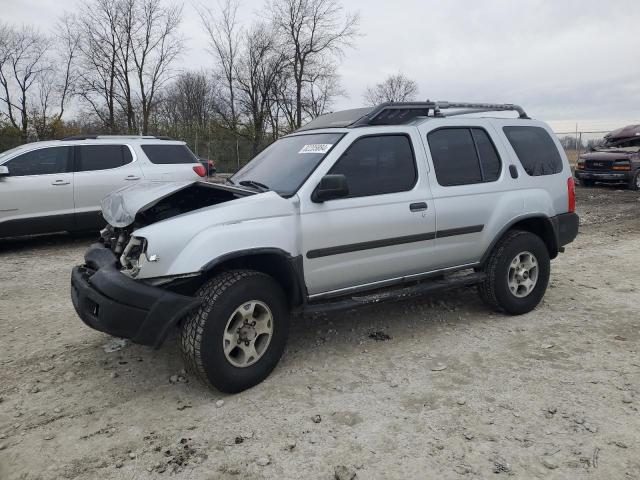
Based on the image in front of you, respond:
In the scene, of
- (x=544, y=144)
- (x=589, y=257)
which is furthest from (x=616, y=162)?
(x=544, y=144)

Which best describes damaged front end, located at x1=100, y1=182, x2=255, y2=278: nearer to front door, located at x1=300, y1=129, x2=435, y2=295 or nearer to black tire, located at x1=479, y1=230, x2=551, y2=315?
front door, located at x1=300, y1=129, x2=435, y2=295

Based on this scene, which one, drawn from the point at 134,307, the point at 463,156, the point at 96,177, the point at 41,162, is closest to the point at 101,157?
the point at 96,177

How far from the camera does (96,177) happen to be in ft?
25.3

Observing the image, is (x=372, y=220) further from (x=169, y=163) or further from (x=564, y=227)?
(x=169, y=163)

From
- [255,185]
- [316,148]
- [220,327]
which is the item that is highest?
[316,148]

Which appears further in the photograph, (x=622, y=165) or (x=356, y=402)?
(x=622, y=165)

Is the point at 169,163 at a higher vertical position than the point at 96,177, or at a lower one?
higher

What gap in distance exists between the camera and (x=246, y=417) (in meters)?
2.96

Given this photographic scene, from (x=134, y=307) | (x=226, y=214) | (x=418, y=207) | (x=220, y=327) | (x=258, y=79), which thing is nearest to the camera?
(x=134, y=307)

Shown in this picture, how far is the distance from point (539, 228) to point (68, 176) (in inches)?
268

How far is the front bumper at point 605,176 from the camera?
49.6 ft

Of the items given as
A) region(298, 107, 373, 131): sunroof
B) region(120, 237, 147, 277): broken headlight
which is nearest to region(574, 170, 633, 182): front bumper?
region(298, 107, 373, 131): sunroof

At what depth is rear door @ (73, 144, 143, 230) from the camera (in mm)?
7613

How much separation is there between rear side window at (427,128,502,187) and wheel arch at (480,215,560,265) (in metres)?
0.50
